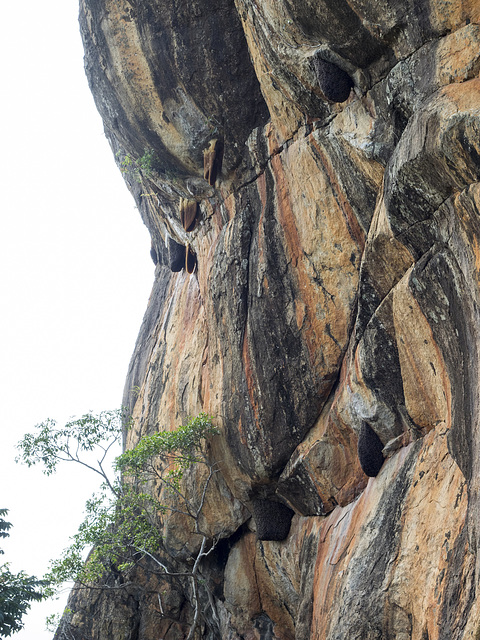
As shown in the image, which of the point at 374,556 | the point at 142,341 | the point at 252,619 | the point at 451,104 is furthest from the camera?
the point at 142,341

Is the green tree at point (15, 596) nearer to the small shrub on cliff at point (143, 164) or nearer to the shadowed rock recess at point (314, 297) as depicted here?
the shadowed rock recess at point (314, 297)

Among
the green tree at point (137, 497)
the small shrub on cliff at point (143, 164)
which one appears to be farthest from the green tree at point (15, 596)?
the small shrub on cliff at point (143, 164)

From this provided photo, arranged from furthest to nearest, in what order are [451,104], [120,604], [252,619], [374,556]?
1. [120,604]
2. [252,619]
3. [374,556]
4. [451,104]

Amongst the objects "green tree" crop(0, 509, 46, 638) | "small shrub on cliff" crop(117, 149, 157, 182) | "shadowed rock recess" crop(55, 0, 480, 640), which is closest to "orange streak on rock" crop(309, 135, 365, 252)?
"shadowed rock recess" crop(55, 0, 480, 640)

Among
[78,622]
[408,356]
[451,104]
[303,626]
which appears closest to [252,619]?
[303,626]

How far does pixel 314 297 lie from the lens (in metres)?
12.7

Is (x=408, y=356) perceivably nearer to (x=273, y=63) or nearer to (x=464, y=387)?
(x=464, y=387)

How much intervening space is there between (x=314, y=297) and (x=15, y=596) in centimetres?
1291

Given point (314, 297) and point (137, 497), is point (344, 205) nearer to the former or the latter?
point (314, 297)

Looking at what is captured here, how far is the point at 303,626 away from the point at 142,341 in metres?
15.7

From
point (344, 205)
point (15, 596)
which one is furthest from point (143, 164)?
point (15, 596)

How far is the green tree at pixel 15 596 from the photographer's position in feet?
53.0

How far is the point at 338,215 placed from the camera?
1204cm

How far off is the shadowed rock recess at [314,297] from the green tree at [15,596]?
10.4ft
